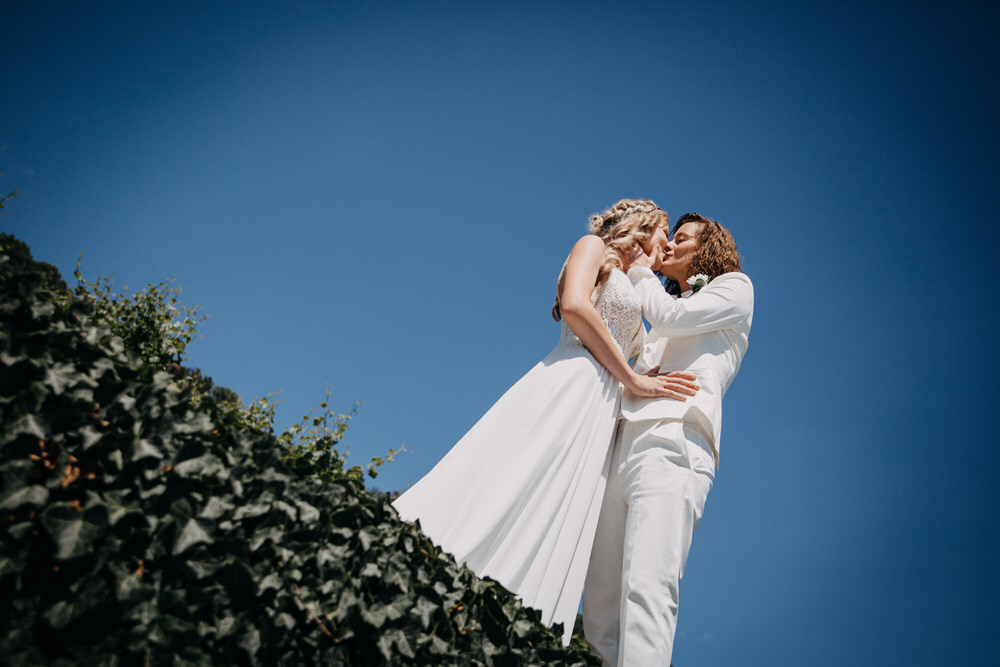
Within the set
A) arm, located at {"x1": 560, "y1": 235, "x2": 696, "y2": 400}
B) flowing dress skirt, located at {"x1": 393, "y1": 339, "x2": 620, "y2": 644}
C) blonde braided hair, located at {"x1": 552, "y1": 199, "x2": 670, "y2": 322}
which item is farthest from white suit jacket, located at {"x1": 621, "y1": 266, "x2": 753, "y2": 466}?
flowing dress skirt, located at {"x1": 393, "y1": 339, "x2": 620, "y2": 644}

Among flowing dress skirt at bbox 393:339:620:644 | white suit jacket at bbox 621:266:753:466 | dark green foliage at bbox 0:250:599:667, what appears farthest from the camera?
white suit jacket at bbox 621:266:753:466

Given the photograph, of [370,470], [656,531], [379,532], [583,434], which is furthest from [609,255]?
[379,532]

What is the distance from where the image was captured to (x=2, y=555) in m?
1.61

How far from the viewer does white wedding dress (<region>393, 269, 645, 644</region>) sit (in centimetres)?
347

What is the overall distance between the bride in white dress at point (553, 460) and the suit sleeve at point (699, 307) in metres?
0.15

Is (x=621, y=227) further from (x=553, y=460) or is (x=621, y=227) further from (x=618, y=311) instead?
(x=553, y=460)

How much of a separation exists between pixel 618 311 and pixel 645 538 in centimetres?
165

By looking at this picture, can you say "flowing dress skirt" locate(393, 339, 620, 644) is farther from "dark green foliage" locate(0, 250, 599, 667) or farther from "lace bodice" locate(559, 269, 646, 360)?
"dark green foliage" locate(0, 250, 599, 667)

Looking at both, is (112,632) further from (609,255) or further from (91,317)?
(609,255)

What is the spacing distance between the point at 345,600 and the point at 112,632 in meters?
0.72

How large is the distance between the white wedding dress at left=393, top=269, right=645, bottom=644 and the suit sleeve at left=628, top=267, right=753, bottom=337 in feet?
2.03

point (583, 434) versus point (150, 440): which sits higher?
point (583, 434)

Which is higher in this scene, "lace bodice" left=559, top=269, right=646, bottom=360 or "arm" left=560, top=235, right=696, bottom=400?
"lace bodice" left=559, top=269, right=646, bottom=360

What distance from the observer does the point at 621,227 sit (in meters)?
5.03
